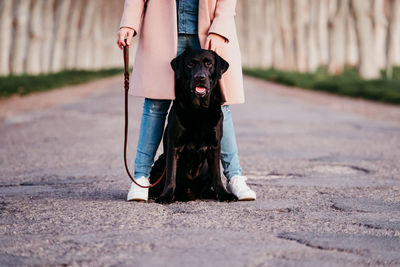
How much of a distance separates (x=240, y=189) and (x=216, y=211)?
52cm

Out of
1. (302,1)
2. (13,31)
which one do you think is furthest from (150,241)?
(302,1)

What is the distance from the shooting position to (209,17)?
185 inches

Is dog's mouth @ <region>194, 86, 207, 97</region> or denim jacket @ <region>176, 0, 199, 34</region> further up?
denim jacket @ <region>176, 0, 199, 34</region>

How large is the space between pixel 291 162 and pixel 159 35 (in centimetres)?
295

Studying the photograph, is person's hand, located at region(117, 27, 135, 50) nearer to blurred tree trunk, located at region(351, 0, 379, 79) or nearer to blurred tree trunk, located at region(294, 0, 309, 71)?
blurred tree trunk, located at region(351, 0, 379, 79)

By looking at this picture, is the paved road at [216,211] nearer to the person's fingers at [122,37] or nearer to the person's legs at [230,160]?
the person's legs at [230,160]

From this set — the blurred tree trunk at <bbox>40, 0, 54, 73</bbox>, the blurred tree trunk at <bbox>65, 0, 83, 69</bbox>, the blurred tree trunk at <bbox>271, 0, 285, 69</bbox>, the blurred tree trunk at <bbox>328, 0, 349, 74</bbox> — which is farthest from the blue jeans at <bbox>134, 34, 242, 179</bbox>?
the blurred tree trunk at <bbox>271, 0, 285, 69</bbox>

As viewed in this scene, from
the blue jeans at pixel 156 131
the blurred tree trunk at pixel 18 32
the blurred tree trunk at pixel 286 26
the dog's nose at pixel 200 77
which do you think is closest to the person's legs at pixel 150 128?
the blue jeans at pixel 156 131

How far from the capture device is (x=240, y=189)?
15.8 ft

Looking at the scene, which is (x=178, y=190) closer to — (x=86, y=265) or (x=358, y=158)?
(x=86, y=265)

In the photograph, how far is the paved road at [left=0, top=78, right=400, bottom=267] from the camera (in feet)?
10.6

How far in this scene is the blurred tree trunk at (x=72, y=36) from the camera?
145ft

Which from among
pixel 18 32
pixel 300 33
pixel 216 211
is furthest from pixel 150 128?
pixel 300 33

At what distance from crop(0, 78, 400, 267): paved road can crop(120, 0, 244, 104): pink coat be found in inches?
30.5
